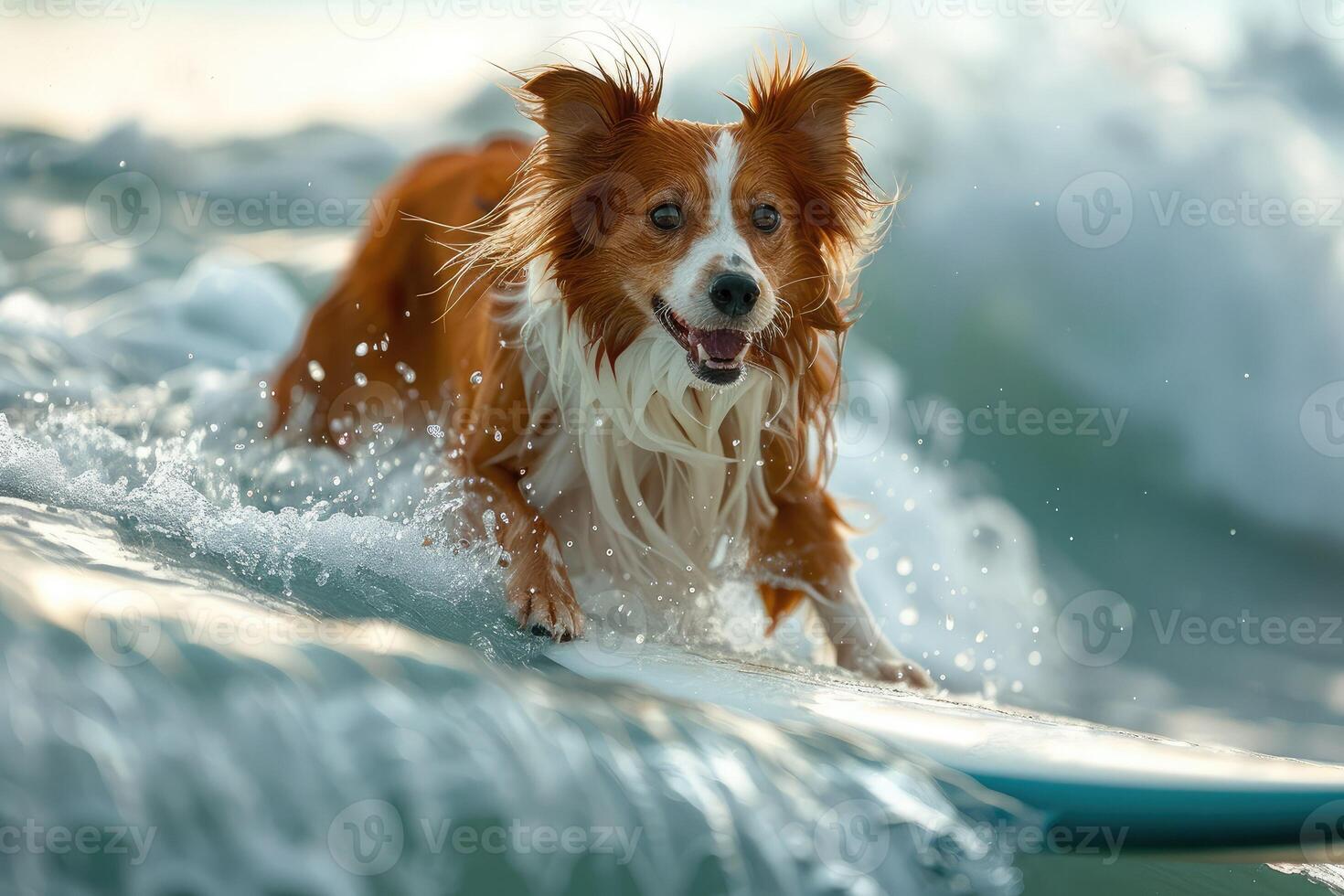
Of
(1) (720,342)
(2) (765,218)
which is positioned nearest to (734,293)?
(1) (720,342)

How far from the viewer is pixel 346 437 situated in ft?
11.4

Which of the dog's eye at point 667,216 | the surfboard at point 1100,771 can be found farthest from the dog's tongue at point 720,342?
the surfboard at point 1100,771

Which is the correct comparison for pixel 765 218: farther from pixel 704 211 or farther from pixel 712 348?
pixel 712 348

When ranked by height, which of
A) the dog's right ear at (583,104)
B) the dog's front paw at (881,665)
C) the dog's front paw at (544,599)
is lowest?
the dog's front paw at (881,665)

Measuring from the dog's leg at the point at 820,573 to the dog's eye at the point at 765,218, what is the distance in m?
0.70

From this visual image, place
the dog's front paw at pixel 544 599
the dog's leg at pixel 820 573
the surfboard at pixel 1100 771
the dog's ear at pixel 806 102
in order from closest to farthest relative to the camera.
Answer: the surfboard at pixel 1100 771 < the dog's front paw at pixel 544 599 < the dog's ear at pixel 806 102 < the dog's leg at pixel 820 573

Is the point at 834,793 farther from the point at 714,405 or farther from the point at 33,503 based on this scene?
the point at 33,503

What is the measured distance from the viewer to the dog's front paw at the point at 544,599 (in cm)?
236

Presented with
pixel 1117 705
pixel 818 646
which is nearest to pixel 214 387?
pixel 818 646

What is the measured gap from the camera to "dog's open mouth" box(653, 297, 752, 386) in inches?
102

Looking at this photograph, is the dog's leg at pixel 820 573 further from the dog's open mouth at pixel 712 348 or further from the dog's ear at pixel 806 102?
the dog's ear at pixel 806 102

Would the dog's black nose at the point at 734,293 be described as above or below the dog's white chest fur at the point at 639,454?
above

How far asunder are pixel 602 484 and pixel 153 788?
1514 mm

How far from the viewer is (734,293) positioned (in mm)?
2465
